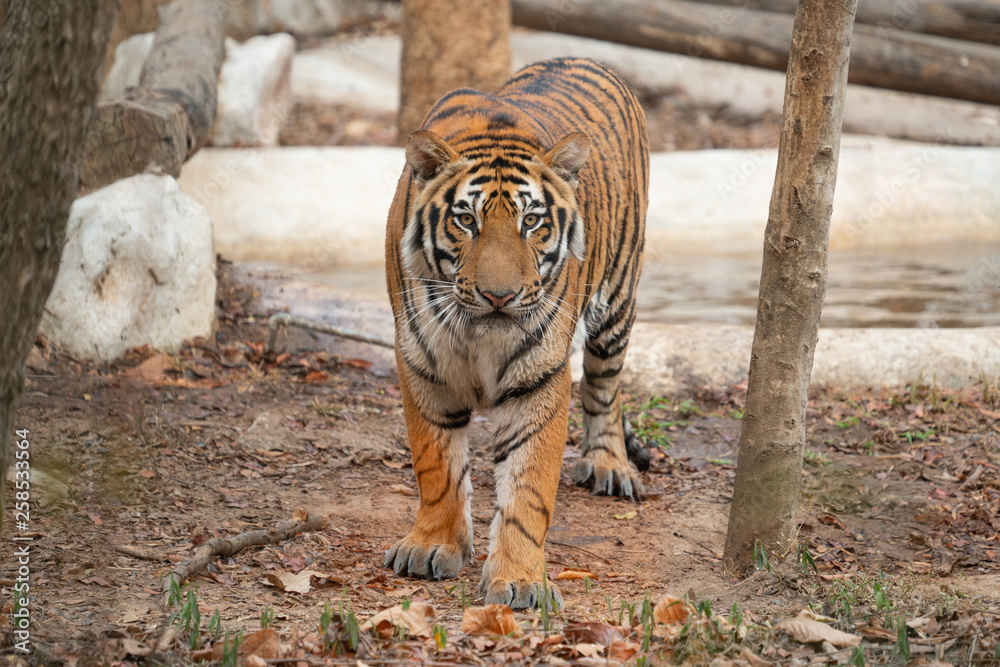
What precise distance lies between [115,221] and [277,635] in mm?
3241

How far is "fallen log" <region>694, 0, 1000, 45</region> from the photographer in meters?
10.9

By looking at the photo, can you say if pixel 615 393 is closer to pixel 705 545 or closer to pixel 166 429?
pixel 705 545

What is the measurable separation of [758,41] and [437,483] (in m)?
9.28

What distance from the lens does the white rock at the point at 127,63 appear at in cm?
1003

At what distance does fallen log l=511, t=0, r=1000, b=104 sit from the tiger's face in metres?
8.37

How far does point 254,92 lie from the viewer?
406 inches

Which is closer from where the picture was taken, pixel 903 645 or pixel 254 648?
pixel 903 645

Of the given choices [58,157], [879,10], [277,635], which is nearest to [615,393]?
[277,635]

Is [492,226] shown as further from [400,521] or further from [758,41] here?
[758,41]

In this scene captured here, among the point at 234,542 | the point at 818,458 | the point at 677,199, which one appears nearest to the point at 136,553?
the point at 234,542

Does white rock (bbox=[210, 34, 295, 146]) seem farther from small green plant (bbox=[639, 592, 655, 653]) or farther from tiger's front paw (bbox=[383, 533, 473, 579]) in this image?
small green plant (bbox=[639, 592, 655, 653])

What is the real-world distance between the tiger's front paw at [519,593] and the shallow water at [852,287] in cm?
368

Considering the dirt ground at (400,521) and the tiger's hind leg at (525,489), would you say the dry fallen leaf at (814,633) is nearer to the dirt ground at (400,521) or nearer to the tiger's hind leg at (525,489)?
the dirt ground at (400,521)

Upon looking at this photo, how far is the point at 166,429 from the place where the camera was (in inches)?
165
